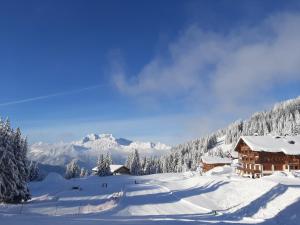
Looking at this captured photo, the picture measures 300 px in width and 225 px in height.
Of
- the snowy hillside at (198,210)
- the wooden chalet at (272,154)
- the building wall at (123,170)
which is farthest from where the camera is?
the building wall at (123,170)

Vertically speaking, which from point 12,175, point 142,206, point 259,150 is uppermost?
point 259,150

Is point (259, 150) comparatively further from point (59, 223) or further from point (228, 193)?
point (59, 223)

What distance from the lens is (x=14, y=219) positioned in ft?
83.0

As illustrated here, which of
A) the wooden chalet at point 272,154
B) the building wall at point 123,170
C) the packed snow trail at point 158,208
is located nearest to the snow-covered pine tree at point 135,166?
the building wall at point 123,170

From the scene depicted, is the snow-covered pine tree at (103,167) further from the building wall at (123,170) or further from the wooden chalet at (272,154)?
the wooden chalet at (272,154)

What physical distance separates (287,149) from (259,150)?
6260 mm

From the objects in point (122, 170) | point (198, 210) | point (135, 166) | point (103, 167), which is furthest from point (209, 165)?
point (198, 210)

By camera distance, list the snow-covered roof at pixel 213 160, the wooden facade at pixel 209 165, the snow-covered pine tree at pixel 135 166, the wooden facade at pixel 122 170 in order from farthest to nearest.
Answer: the wooden facade at pixel 122 170, the snow-covered pine tree at pixel 135 166, the wooden facade at pixel 209 165, the snow-covered roof at pixel 213 160

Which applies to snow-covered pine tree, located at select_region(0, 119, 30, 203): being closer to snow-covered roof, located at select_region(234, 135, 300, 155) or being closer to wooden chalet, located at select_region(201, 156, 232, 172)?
snow-covered roof, located at select_region(234, 135, 300, 155)

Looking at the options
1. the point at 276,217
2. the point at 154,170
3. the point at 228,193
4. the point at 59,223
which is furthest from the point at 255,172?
the point at 154,170

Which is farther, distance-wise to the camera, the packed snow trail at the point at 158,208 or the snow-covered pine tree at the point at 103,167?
the snow-covered pine tree at the point at 103,167

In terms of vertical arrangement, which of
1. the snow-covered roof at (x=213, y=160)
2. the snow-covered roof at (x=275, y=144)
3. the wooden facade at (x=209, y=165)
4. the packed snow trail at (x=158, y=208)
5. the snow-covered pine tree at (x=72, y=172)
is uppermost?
the snow-covered roof at (x=275, y=144)

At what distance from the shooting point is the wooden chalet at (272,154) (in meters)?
79.8

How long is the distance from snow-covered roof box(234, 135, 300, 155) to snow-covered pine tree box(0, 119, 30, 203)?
48.4 metres
